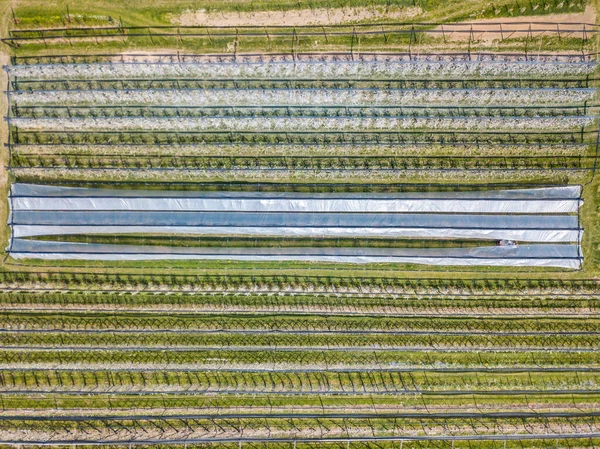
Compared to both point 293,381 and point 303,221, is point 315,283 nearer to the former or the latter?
point 303,221

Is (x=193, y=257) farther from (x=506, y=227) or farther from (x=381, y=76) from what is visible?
(x=506, y=227)

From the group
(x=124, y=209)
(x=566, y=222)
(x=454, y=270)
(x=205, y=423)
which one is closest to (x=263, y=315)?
(x=205, y=423)

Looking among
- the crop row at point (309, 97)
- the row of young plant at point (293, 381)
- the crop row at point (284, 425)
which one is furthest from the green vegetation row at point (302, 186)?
the crop row at point (284, 425)

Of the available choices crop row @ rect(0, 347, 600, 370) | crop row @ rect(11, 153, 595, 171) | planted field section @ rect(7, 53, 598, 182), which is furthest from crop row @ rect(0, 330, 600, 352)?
crop row @ rect(11, 153, 595, 171)

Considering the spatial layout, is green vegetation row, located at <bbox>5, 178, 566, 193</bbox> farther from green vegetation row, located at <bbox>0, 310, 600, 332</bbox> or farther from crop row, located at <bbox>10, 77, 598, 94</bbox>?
green vegetation row, located at <bbox>0, 310, 600, 332</bbox>

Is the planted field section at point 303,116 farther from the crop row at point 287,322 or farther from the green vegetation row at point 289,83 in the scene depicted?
the crop row at point 287,322
